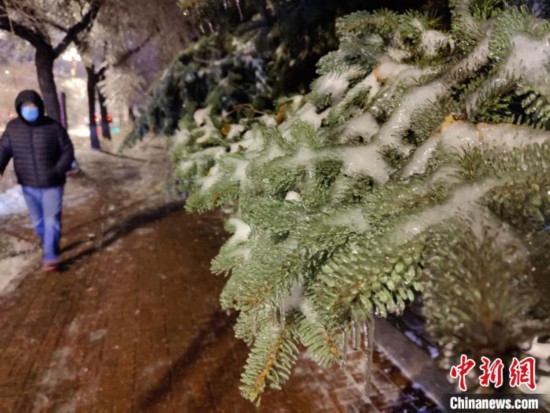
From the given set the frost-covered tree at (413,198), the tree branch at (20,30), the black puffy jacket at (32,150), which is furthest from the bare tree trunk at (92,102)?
the frost-covered tree at (413,198)

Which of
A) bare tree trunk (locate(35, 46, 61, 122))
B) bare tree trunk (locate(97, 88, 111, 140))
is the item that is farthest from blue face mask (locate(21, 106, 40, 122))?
bare tree trunk (locate(97, 88, 111, 140))

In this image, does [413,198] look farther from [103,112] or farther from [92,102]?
[103,112]

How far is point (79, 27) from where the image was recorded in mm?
9312

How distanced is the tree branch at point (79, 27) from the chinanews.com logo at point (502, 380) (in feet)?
34.4

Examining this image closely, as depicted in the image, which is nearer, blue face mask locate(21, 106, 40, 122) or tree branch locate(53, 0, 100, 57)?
blue face mask locate(21, 106, 40, 122)

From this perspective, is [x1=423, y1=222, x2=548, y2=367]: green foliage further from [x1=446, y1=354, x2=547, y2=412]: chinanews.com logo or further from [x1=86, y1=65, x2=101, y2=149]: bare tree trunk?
[x1=86, y1=65, x2=101, y2=149]: bare tree trunk

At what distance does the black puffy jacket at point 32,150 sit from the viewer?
4023 mm

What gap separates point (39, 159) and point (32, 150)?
11 cm

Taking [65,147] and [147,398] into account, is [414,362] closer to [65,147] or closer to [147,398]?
[147,398]

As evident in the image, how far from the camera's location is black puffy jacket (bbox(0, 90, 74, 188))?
4.02 m

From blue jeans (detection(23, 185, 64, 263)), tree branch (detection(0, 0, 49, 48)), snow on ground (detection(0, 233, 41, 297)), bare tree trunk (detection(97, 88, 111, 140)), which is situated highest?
tree branch (detection(0, 0, 49, 48))

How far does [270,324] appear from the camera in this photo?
4.12ft

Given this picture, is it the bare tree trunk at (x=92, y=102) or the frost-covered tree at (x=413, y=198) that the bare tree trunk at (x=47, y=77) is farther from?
the frost-covered tree at (x=413, y=198)

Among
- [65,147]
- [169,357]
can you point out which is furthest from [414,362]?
[65,147]
